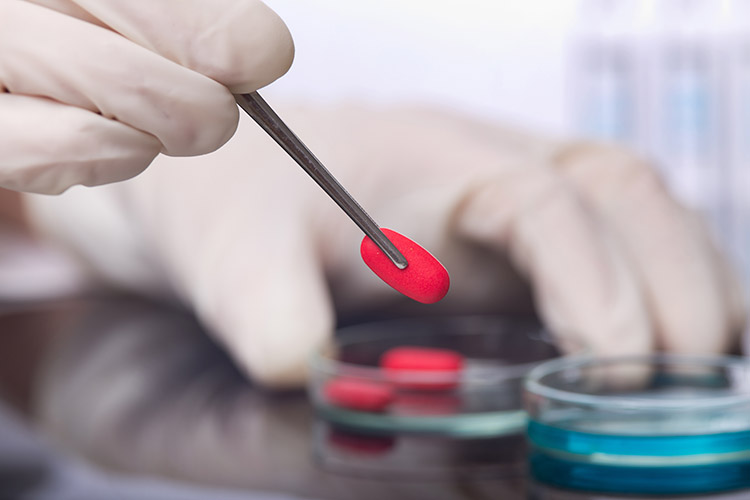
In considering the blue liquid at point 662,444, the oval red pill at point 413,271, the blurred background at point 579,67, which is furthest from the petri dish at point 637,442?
the blurred background at point 579,67

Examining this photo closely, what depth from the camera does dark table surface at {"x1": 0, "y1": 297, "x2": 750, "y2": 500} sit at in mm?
432

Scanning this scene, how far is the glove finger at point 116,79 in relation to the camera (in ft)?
1.04

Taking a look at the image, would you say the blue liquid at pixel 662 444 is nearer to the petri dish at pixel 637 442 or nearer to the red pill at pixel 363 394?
the petri dish at pixel 637 442

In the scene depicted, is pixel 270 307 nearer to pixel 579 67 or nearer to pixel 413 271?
pixel 413 271

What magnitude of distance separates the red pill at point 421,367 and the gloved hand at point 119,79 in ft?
Result: 0.71

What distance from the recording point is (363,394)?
507 millimetres

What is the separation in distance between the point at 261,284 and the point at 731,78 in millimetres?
2311

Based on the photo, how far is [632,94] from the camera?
2582mm

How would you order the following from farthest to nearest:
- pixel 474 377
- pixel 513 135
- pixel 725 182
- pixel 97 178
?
1. pixel 725 182
2. pixel 513 135
3. pixel 474 377
4. pixel 97 178

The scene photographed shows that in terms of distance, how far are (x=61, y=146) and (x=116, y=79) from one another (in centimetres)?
4

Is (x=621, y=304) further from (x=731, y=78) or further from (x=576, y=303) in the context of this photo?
(x=731, y=78)

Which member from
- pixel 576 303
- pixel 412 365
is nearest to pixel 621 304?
pixel 576 303

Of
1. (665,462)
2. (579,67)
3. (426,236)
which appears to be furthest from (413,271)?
(579,67)

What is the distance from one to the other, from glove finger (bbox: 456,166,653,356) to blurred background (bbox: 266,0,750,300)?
1.83m
